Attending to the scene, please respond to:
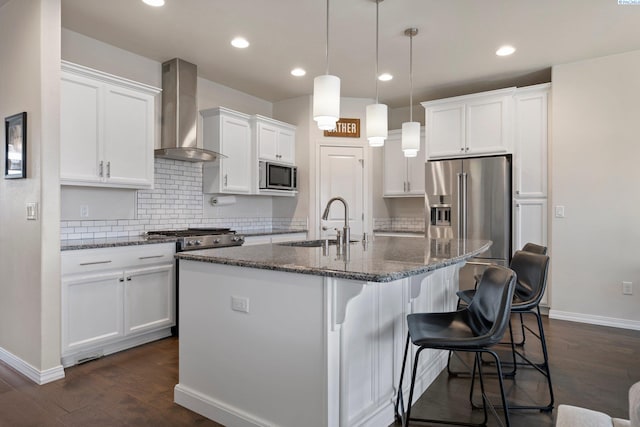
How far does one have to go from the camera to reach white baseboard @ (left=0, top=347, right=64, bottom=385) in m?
2.55

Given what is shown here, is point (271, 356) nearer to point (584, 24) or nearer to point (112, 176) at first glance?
point (112, 176)

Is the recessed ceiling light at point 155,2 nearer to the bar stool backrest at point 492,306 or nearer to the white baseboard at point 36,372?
the white baseboard at point 36,372

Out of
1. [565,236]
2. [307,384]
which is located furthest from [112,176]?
[565,236]

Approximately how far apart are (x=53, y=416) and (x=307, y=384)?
4.99 ft

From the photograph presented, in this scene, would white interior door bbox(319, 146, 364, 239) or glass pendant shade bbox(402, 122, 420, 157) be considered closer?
glass pendant shade bbox(402, 122, 420, 157)

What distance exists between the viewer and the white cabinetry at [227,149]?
4398 millimetres

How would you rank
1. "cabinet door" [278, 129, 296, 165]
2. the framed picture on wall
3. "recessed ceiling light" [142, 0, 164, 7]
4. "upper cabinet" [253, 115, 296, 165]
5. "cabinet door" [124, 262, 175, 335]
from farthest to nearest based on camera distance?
"cabinet door" [278, 129, 296, 165], "upper cabinet" [253, 115, 296, 165], "cabinet door" [124, 262, 175, 335], "recessed ceiling light" [142, 0, 164, 7], the framed picture on wall

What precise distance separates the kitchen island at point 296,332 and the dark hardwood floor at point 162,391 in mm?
198

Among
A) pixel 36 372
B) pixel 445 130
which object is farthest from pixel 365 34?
pixel 36 372

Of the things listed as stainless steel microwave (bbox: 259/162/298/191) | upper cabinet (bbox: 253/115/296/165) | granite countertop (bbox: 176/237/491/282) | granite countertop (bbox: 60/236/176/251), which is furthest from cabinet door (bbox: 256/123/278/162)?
granite countertop (bbox: 176/237/491/282)

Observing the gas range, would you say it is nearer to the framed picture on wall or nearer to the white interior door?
the framed picture on wall

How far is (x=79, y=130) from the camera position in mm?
3041

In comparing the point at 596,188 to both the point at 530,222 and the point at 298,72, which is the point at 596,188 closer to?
the point at 530,222

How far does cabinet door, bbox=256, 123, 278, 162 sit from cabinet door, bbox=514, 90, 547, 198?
291 cm
